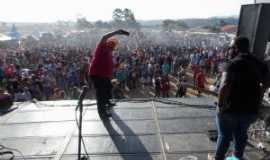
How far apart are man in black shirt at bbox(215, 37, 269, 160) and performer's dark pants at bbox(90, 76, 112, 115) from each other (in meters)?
2.91

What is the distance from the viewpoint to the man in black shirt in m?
3.73

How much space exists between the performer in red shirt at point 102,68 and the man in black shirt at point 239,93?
2606 millimetres

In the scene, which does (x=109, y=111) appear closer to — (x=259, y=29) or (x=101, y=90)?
(x=101, y=90)

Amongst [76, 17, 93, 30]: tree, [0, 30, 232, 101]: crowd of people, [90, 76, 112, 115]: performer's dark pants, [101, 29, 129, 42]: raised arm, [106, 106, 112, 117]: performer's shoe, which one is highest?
[101, 29, 129, 42]: raised arm

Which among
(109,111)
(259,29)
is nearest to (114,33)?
(109,111)

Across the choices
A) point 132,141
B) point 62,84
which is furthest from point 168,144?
point 62,84

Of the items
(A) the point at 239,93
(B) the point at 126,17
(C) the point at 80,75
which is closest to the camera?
(A) the point at 239,93

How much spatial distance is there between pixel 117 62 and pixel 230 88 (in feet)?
55.7

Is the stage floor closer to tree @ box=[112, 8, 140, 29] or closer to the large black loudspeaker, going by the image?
the large black loudspeaker

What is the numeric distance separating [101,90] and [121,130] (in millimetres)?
1021

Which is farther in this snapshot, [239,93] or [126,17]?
[126,17]

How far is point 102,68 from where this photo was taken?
20.6 ft

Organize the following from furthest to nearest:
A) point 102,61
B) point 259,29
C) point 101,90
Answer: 1. point 101,90
2. point 102,61
3. point 259,29

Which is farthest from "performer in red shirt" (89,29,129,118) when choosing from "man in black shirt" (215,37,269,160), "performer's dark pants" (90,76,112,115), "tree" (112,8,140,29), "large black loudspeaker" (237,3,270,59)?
"tree" (112,8,140,29)
